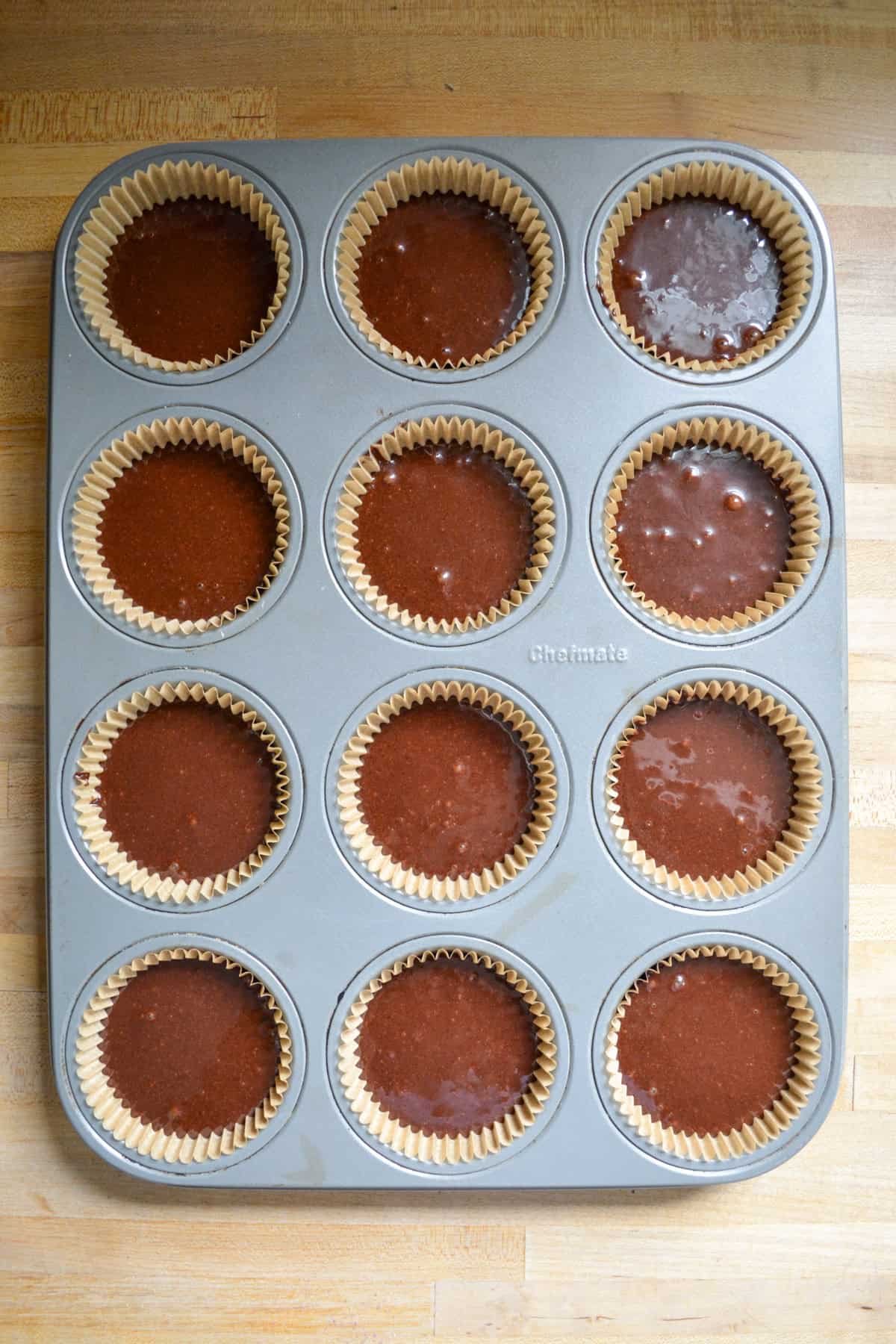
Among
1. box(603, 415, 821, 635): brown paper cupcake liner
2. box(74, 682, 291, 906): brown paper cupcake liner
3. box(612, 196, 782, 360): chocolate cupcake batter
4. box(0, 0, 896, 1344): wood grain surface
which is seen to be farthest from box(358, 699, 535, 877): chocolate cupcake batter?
box(612, 196, 782, 360): chocolate cupcake batter

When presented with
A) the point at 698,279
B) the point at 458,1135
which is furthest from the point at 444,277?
the point at 458,1135

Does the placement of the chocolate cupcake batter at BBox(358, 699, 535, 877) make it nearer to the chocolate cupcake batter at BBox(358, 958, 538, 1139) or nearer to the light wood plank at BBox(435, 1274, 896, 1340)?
the chocolate cupcake batter at BBox(358, 958, 538, 1139)

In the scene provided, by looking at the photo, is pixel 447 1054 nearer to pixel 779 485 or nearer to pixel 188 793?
pixel 188 793

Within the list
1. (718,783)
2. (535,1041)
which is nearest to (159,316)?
(718,783)

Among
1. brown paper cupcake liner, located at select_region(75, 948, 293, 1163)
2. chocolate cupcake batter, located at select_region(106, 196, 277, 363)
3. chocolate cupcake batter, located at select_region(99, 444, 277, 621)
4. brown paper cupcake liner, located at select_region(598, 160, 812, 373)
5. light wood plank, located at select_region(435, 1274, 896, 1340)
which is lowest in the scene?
light wood plank, located at select_region(435, 1274, 896, 1340)

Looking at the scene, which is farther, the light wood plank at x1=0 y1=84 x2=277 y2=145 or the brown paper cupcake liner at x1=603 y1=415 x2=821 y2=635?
the light wood plank at x1=0 y1=84 x2=277 y2=145

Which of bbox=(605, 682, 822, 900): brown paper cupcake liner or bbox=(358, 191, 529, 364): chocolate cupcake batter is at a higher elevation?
bbox=(358, 191, 529, 364): chocolate cupcake batter

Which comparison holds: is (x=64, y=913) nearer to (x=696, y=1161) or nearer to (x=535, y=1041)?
(x=535, y=1041)

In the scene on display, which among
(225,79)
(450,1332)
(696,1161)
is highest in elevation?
(225,79)
